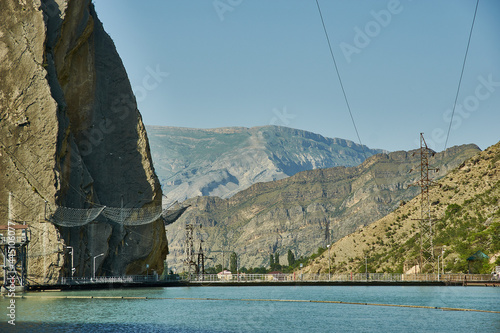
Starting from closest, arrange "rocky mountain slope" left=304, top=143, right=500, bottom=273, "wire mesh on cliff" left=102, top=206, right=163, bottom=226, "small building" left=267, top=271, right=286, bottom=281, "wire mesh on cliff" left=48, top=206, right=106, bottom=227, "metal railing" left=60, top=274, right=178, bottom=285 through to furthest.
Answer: "wire mesh on cliff" left=48, top=206, right=106, bottom=227, "metal railing" left=60, top=274, right=178, bottom=285, "wire mesh on cliff" left=102, top=206, right=163, bottom=226, "rocky mountain slope" left=304, top=143, right=500, bottom=273, "small building" left=267, top=271, right=286, bottom=281

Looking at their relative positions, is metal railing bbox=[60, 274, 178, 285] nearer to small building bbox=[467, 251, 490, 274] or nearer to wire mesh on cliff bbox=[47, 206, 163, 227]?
wire mesh on cliff bbox=[47, 206, 163, 227]

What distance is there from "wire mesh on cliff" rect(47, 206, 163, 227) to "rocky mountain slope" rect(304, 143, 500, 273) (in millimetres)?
35830

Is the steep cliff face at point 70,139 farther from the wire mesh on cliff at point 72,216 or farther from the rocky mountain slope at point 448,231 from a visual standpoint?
the rocky mountain slope at point 448,231

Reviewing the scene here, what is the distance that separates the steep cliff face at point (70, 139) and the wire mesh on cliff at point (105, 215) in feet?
3.26

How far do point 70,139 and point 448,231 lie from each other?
209 ft

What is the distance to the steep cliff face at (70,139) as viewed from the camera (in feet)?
237

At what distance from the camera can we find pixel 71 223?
7500 centimetres

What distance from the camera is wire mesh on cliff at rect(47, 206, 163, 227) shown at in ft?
241

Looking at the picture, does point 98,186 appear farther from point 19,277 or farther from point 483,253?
point 483,253

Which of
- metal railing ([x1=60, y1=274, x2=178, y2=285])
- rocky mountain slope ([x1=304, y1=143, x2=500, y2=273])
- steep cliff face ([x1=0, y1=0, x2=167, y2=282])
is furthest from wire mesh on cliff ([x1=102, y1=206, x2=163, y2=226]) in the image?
rocky mountain slope ([x1=304, y1=143, x2=500, y2=273])

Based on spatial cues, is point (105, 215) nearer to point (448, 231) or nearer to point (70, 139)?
point (70, 139)

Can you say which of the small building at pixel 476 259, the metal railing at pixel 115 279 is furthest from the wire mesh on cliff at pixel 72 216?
the small building at pixel 476 259

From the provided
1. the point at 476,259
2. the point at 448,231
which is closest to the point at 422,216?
the point at 476,259

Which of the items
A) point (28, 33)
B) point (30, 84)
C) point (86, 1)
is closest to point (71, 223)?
point (30, 84)
